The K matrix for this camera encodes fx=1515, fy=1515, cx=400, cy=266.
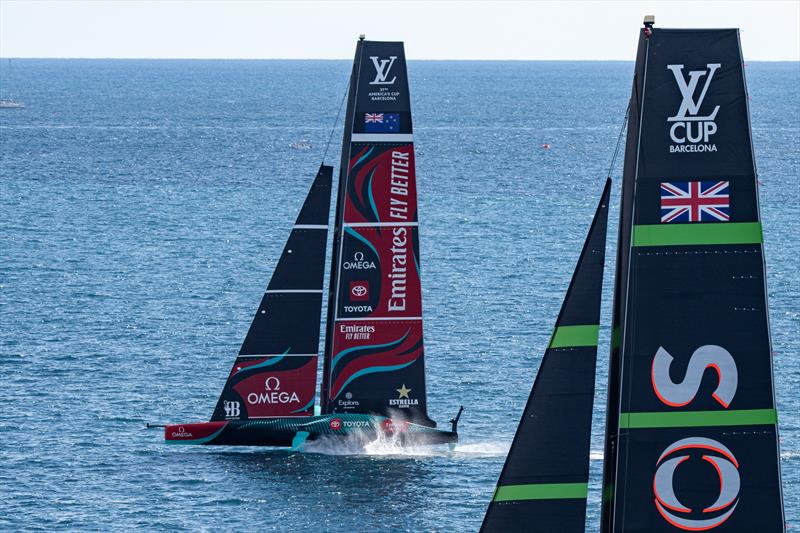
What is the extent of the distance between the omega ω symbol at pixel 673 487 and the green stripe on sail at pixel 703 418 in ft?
0.80

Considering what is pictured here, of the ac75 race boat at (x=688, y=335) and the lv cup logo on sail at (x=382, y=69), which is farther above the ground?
the lv cup logo on sail at (x=382, y=69)

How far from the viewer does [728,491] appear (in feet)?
67.1

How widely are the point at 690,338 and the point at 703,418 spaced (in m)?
1.10

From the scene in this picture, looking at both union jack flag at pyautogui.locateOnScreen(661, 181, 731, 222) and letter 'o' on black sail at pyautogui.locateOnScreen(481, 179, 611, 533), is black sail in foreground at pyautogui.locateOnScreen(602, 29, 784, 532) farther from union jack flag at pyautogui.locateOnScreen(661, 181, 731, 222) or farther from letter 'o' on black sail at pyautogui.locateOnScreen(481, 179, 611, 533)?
letter 'o' on black sail at pyautogui.locateOnScreen(481, 179, 611, 533)

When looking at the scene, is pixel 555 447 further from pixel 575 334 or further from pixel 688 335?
pixel 688 335

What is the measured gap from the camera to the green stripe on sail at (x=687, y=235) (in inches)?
795

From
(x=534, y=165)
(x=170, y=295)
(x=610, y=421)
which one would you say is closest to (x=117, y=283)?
(x=170, y=295)

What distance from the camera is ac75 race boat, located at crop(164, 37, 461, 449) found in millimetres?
42469

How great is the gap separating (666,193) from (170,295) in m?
59.2

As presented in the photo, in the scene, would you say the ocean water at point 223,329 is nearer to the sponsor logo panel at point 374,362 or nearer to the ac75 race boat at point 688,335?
the sponsor logo panel at point 374,362

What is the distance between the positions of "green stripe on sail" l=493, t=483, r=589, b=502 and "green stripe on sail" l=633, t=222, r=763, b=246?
402 centimetres

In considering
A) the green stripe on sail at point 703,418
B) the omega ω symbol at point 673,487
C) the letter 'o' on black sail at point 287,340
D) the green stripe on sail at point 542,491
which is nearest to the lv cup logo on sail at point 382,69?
the letter 'o' on black sail at point 287,340

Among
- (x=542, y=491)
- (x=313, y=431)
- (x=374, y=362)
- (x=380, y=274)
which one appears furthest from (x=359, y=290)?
(x=542, y=491)

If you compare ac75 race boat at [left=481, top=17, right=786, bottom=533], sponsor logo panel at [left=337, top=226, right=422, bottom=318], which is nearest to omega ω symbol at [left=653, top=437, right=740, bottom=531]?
ac75 race boat at [left=481, top=17, right=786, bottom=533]
